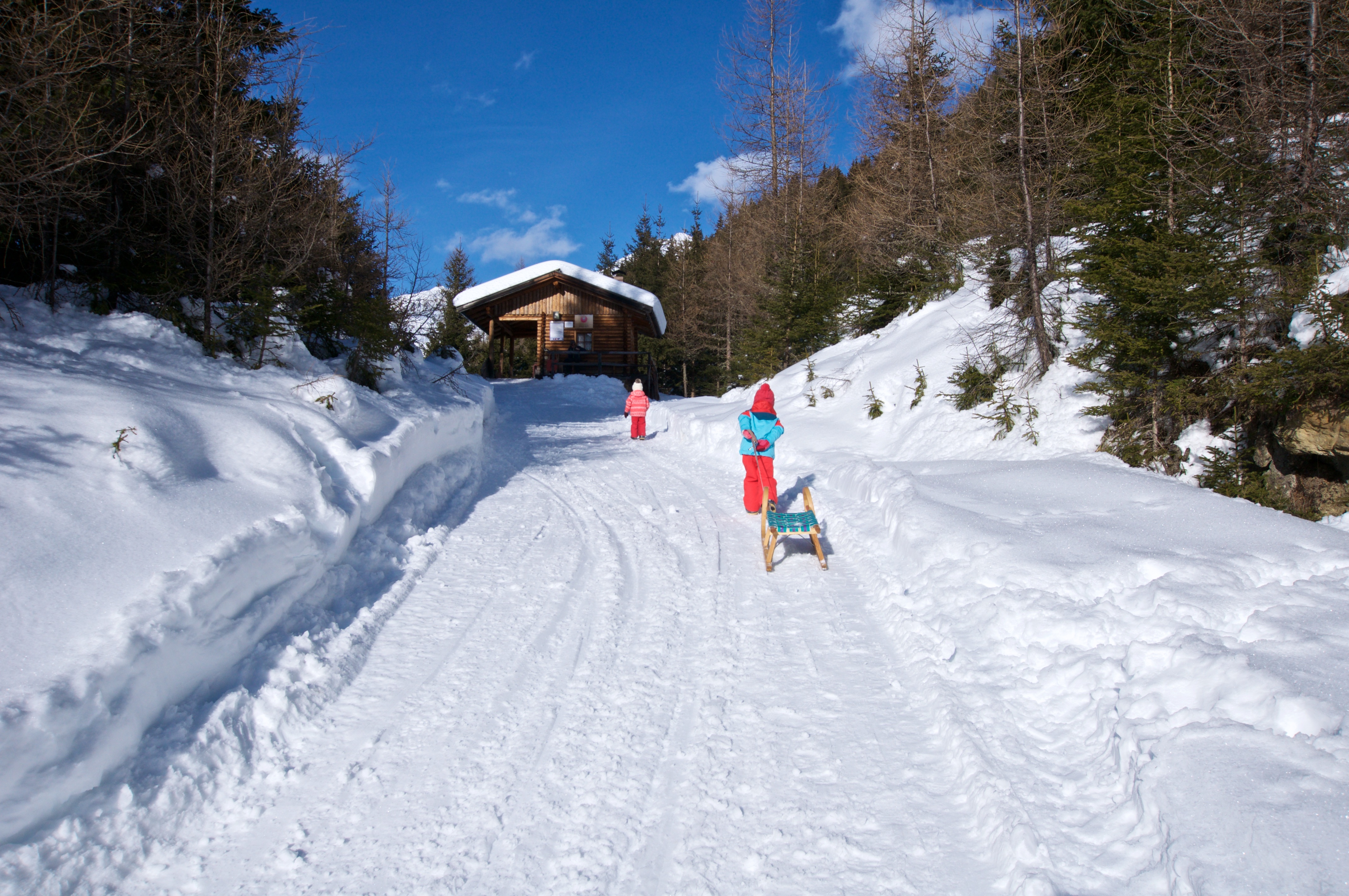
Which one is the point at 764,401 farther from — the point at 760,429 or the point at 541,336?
the point at 541,336

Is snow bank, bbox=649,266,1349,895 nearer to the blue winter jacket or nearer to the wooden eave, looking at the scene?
the blue winter jacket

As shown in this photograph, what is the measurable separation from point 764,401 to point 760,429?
1.07 ft

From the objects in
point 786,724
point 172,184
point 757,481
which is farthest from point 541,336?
point 786,724

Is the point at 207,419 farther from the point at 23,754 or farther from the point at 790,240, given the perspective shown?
the point at 790,240

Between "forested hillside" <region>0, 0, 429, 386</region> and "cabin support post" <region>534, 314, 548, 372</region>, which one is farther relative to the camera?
"cabin support post" <region>534, 314, 548, 372</region>

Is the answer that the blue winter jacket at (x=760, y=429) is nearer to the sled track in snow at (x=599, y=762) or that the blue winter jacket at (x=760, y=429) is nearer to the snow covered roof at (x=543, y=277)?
the sled track in snow at (x=599, y=762)

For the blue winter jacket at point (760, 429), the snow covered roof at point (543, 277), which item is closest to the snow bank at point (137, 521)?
the blue winter jacket at point (760, 429)

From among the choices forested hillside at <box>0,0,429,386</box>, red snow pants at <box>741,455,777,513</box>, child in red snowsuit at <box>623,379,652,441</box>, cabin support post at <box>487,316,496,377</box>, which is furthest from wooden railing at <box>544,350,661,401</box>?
red snow pants at <box>741,455,777,513</box>

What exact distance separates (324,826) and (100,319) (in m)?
7.83

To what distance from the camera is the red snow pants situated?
7.39m

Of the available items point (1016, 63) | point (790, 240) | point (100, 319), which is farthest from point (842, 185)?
point (100, 319)

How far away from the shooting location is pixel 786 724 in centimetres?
380

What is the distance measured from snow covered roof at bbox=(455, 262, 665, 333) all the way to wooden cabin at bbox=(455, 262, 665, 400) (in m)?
0.03

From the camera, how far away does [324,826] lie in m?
3.09
